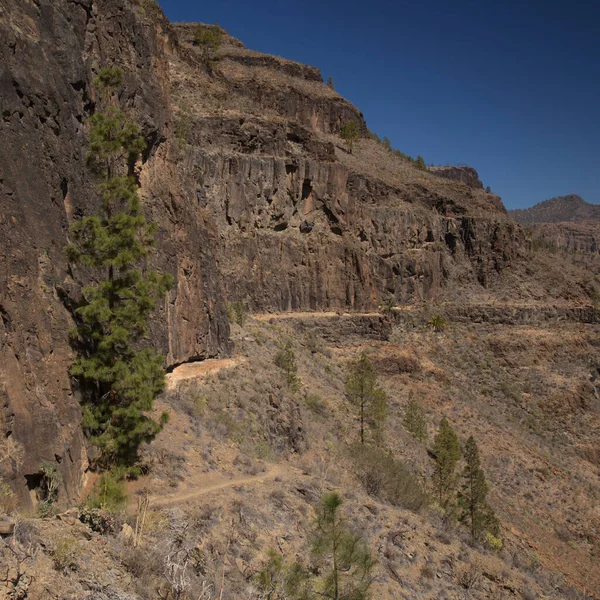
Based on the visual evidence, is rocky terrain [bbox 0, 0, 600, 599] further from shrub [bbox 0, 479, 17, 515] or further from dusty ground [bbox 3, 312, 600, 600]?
shrub [bbox 0, 479, 17, 515]

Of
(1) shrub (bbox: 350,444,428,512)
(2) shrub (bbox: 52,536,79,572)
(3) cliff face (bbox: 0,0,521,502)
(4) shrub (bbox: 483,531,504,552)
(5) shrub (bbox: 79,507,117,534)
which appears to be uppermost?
(3) cliff face (bbox: 0,0,521,502)

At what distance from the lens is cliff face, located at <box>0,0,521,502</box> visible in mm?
10406

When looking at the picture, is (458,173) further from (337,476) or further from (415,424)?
(337,476)

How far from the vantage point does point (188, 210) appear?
25109 mm

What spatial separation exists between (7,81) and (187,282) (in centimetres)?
1395

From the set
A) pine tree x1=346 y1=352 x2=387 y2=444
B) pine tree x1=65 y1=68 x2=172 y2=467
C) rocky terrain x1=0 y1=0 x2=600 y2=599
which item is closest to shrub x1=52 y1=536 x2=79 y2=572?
rocky terrain x1=0 y1=0 x2=600 y2=599

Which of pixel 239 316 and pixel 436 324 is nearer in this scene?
pixel 239 316

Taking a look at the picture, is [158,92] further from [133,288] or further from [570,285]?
[570,285]

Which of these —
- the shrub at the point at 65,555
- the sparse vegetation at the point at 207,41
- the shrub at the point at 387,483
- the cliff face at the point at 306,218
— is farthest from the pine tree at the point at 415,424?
the sparse vegetation at the point at 207,41

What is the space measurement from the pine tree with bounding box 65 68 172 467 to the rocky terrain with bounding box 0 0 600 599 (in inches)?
20.1

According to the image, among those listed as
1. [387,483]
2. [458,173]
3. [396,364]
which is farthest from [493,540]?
[458,173]

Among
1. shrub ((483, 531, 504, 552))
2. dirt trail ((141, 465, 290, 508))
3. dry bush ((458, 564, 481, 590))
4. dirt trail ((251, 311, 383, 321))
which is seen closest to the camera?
dirt trail ((141, 465, 290, 508))

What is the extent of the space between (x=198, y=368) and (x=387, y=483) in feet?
33.6

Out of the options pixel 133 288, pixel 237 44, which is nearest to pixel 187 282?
pixel 133 288
